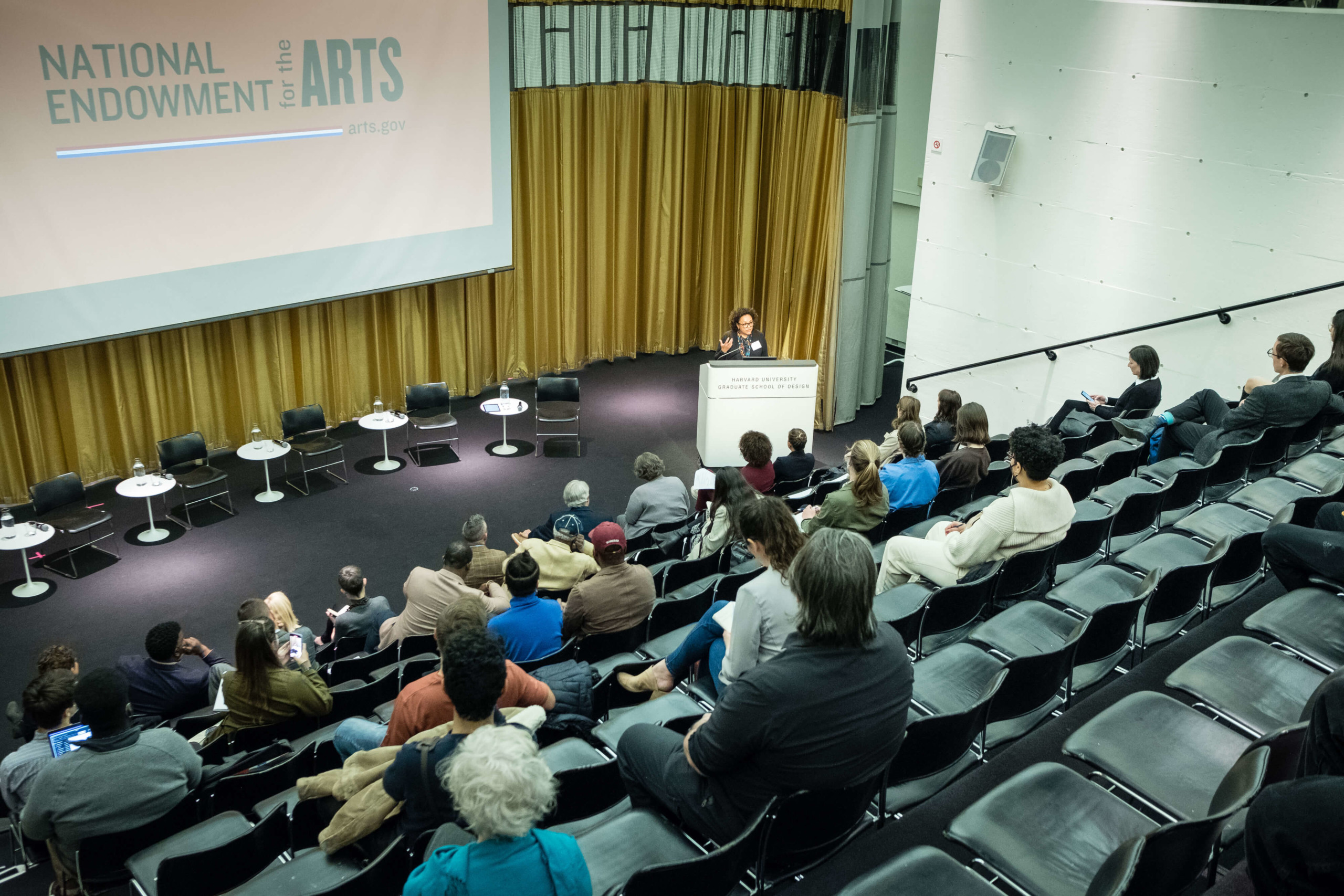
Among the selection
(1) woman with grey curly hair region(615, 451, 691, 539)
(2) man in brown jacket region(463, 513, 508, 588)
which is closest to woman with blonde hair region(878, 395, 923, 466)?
(1) woman with grey curly hair region(615, 451, 691, 539)

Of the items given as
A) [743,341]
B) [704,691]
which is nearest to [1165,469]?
[704,691]

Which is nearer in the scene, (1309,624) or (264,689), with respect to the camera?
(1309,624)

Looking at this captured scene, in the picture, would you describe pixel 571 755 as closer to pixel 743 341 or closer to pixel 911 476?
pixel 911 476

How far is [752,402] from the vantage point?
904cm

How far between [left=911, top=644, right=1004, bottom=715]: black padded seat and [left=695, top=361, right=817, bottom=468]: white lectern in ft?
16.6

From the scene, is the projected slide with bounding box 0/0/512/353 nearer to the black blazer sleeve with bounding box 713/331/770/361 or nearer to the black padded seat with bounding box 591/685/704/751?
the black blazer sleeve with bounding box 713/331/770/361

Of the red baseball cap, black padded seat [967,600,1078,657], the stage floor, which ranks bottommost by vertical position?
the stage floor

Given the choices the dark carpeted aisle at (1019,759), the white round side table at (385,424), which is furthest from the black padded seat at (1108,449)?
the white round side table at (385,424)

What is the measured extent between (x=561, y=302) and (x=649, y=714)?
8.65 m

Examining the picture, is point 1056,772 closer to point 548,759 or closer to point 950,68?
point 548,759

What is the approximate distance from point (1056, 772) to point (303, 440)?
25.1 feet

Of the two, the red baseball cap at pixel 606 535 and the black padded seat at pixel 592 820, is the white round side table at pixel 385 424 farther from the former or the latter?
the black padded seat at pixel 592 820

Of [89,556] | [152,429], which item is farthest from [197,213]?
[89,556]

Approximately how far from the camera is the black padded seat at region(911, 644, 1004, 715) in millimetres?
3740
